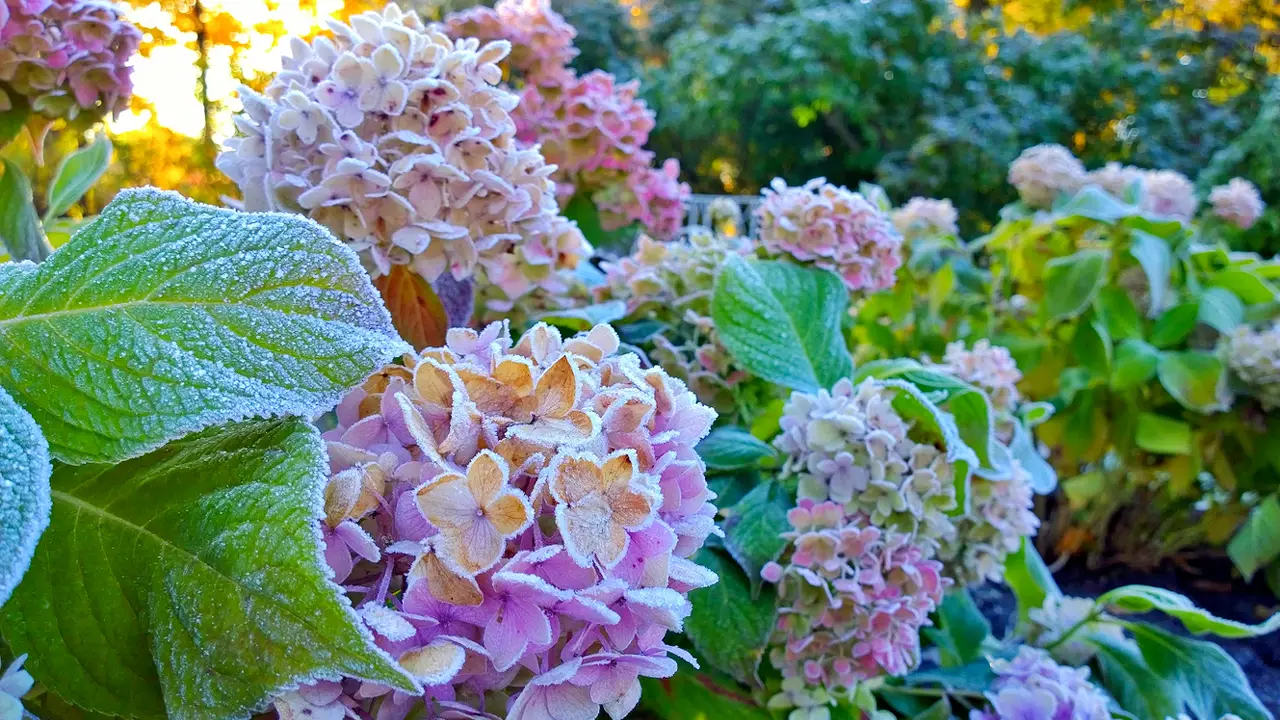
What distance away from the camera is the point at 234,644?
0.82 ft

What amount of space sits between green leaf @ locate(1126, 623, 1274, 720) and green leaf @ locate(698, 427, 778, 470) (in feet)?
1.19

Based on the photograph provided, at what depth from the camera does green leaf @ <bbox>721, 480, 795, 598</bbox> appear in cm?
50

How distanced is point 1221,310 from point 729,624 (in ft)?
3.40

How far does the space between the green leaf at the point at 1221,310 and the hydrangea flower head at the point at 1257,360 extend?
0.02 metres

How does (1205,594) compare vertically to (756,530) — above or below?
below

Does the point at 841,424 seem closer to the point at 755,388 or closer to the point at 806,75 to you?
the point at 755,388

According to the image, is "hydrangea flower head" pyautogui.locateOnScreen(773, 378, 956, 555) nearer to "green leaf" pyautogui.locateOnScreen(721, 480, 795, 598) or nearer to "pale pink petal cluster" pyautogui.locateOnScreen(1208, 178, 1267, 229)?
"green leaf" pyautogui.locateOnScreen(721, 480, 795, 598)

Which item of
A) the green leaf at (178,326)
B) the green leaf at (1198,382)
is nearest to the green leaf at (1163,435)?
the green leaf at (1198,382)

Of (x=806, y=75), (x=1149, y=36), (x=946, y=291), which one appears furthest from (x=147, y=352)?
(x=1149, y=36)

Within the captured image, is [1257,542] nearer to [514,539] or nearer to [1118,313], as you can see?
[1118,313]

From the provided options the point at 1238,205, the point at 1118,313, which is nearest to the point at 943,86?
the point at 1238,205

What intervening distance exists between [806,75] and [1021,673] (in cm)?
468

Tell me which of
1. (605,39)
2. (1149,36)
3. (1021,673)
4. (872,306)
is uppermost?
(1021,673)

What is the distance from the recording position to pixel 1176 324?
125 cm
